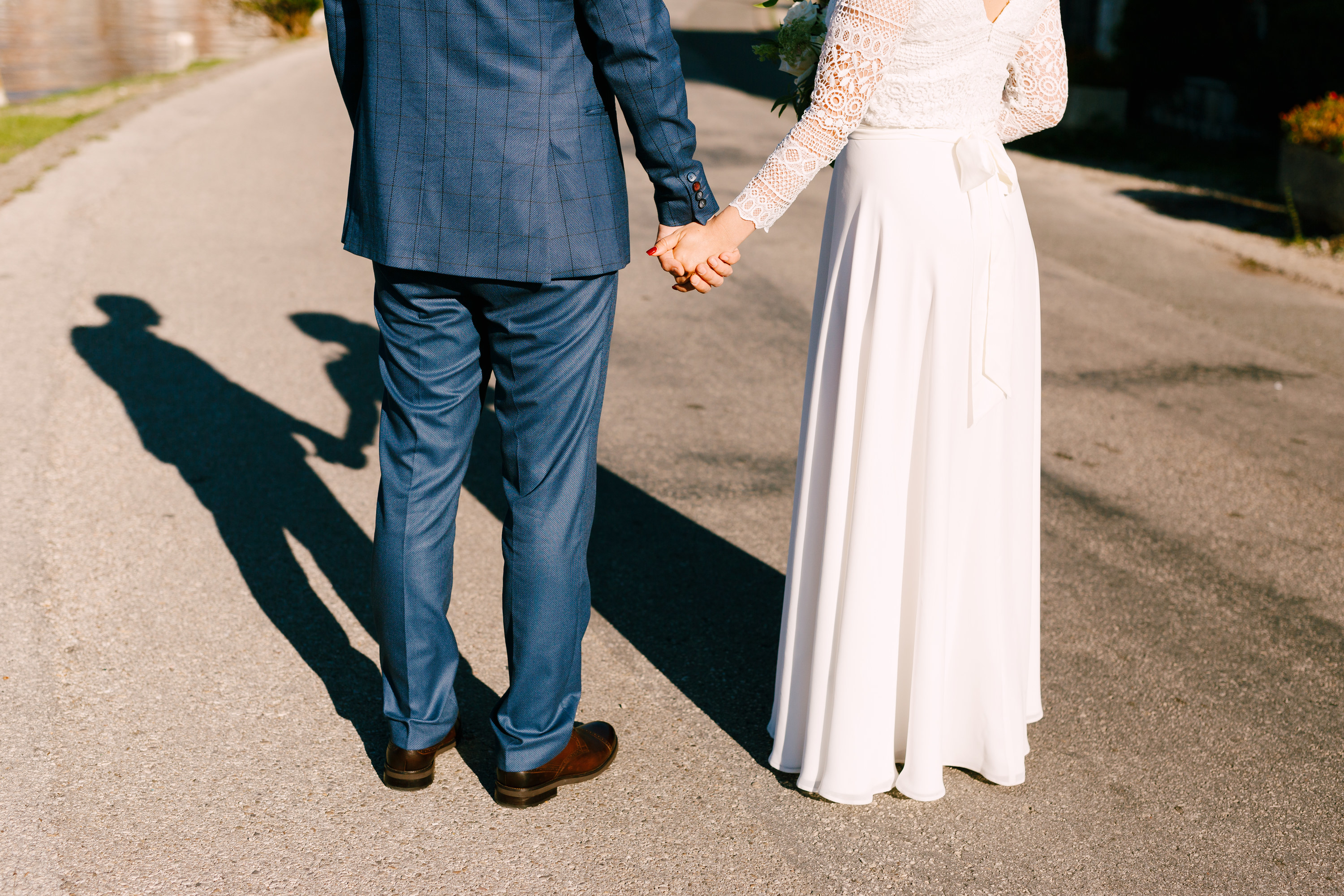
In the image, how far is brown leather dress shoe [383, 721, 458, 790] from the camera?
2.66m

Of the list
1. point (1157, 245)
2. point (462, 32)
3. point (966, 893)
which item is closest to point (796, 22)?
point (462, 32)

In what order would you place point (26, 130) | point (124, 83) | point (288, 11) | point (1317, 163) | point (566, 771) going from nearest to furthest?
point (566, 771) → point (1317, 163) → point (26, 130) → point (124, 83) → point (288, 11)

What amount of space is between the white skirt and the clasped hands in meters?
0.23

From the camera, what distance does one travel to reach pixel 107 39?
2264 centimetres

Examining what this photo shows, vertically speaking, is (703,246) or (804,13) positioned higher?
(804,13)

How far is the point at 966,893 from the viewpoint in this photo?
2.45 m

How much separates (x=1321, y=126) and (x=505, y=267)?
8902 mm

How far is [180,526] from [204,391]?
1.34 meters

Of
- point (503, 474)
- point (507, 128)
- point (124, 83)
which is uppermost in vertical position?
point (507, 128)

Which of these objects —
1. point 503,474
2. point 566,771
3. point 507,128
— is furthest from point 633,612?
point 507,128

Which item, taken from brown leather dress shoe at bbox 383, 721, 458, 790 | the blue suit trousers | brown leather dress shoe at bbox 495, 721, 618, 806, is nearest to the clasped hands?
the blue suit trousers

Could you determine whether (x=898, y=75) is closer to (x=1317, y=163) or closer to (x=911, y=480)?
(x=911, y=480)

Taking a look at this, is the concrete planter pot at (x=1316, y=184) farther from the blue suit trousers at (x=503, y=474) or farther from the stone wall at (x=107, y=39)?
the stone wall at (x=107, y=39)

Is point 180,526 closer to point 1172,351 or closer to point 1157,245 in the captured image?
point 1172,351
